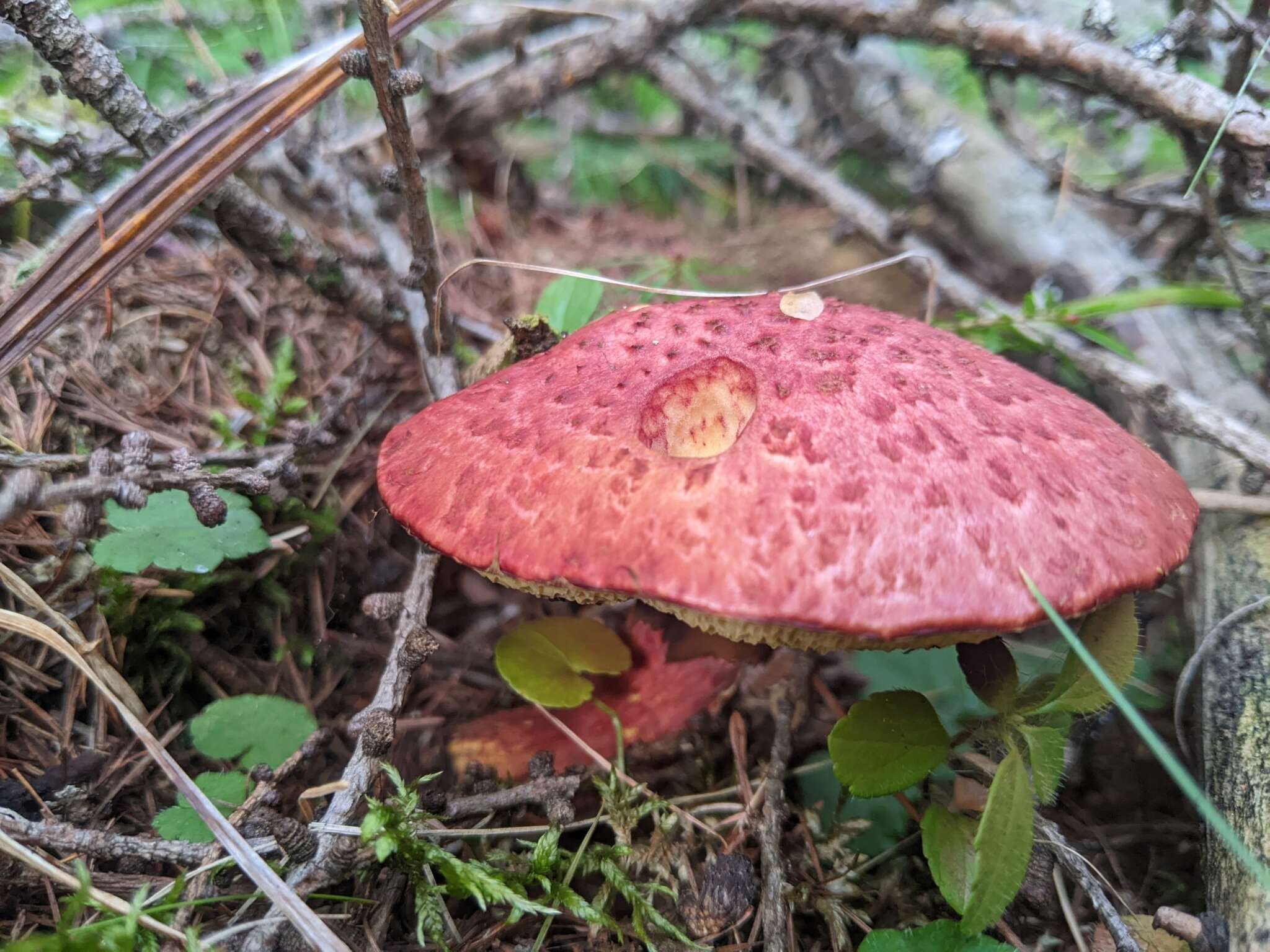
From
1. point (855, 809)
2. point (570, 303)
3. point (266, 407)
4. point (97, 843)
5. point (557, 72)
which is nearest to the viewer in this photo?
point (97, 843)

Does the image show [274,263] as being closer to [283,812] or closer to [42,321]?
[42,321]

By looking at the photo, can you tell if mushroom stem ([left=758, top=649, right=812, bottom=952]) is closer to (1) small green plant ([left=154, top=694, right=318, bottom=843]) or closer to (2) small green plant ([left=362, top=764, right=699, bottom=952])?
(2) small green plant ([left=362, top=764, right=699, bottom=952])

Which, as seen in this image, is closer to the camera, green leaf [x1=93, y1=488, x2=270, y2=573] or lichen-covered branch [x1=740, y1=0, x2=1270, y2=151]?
green leaf [x1=93, y1=488, x2=270, y2=573]

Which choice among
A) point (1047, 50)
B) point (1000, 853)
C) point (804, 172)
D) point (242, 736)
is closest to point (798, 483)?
point (1000, 853)

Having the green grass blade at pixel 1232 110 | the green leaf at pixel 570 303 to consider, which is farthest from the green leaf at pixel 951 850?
the green grass blade at pixel 1232 110

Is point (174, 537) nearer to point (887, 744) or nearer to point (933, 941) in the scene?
point (887, 744)

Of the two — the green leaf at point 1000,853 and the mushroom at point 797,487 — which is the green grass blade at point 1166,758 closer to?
the mushroom at point 797,487

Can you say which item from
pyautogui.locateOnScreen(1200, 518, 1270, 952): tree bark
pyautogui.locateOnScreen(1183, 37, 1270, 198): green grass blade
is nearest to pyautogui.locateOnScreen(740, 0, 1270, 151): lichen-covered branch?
pyautogui.locateOnScreen(1183, 37, 1270, 198): green grass blade

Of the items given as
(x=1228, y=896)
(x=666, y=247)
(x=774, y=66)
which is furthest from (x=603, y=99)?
(x=1228, y=896)
